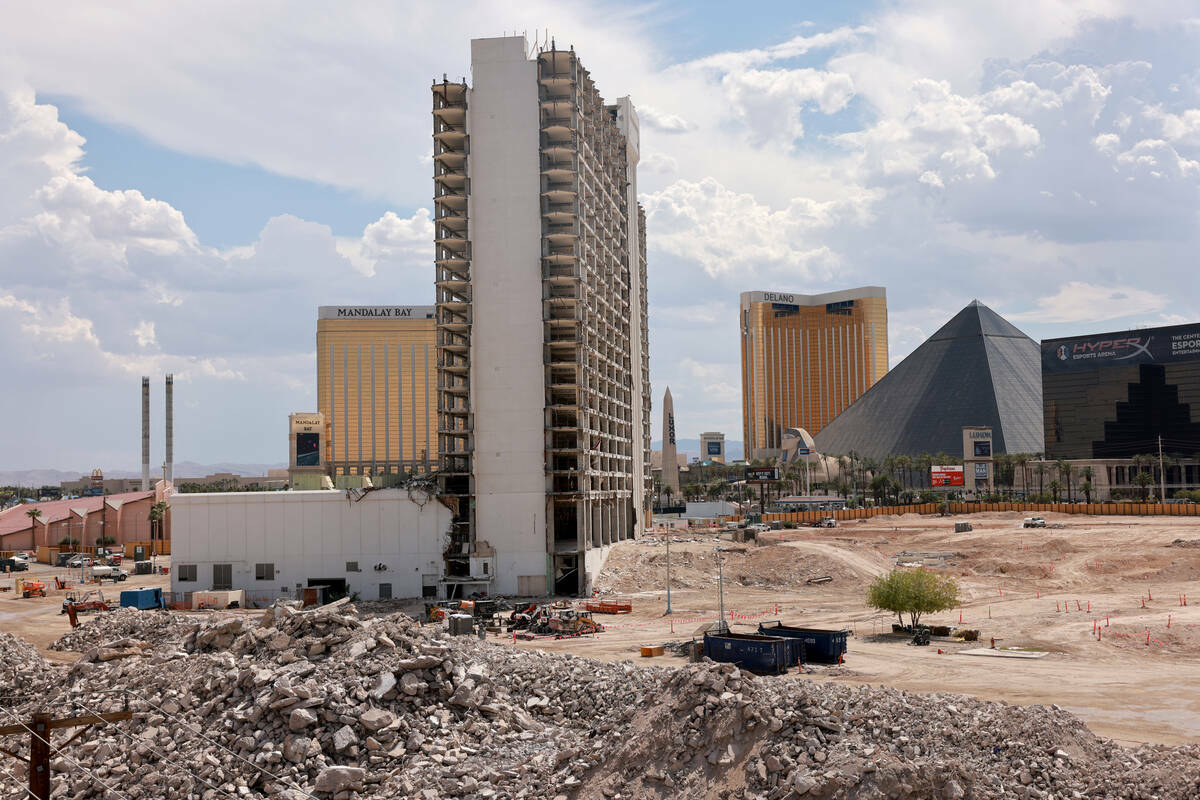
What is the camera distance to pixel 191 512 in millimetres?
83500

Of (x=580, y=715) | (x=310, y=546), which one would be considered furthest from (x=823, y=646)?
(x=310, y=546)

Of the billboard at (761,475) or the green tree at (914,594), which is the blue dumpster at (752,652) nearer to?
the green tree at (914,594)

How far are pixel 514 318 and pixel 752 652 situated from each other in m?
48.3

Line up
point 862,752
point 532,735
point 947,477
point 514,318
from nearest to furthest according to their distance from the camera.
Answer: point 862,752 → point 532,735 → point 514,318 → point 947,477

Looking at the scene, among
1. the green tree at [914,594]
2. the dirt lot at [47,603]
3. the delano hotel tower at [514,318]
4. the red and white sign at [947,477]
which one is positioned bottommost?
the dirt lot at [47,603]

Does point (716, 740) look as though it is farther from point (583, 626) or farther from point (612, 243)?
point (612, 243)

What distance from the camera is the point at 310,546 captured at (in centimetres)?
8269

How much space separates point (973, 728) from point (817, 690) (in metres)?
4.91

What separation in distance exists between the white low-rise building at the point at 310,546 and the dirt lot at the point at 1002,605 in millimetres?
18991

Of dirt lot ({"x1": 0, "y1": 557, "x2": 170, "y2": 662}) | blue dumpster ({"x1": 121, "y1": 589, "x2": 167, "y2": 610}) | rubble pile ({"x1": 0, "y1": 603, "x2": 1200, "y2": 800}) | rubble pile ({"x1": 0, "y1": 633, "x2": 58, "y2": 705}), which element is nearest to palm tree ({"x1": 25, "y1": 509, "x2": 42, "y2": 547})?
dirt lot ({"x1": 0, "y1": 557, "x2": 170, "y2": 662})

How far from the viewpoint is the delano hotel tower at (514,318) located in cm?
8456

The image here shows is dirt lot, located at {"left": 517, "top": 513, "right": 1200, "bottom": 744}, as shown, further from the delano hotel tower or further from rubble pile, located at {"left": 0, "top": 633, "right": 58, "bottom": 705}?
rubble pile, located at {"left": 0, "top": 633, "right": 58, "bottom": 705}

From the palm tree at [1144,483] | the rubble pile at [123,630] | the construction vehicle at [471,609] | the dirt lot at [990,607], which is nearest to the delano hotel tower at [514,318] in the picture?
the construction vehicle at [471,609]

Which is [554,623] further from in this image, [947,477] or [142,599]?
[947,477]
